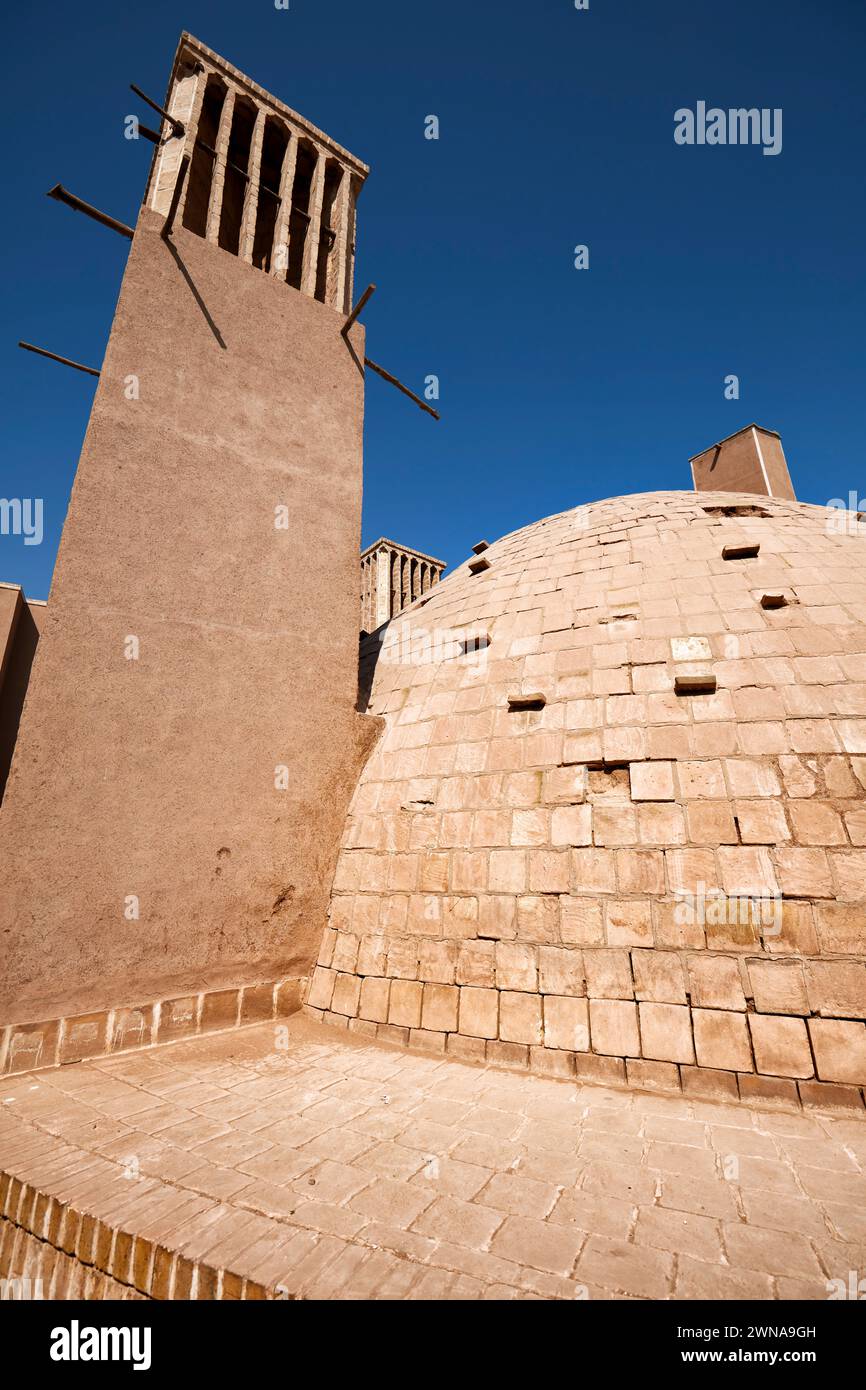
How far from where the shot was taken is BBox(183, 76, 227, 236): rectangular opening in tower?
886 cm

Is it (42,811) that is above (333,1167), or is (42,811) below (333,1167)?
above

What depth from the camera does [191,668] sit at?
21.7 ft

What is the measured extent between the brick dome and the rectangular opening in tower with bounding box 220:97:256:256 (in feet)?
26.2

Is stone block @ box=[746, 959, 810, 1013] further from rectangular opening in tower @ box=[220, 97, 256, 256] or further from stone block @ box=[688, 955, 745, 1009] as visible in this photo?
rectangular opening in tower @ box=[220, 97, 256, 256]

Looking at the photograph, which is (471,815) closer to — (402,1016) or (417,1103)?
(402,1016)

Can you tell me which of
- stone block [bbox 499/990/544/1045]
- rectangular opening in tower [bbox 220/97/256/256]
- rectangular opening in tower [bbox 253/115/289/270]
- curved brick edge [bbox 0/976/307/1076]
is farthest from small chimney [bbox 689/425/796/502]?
curved brick edge [bbox 0/976/307/1076]

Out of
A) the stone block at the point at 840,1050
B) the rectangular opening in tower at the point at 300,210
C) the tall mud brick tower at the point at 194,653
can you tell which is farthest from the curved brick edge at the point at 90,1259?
the rectangular opening in tower at the point at 300,210

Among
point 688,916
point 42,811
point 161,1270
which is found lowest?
point 161,1270

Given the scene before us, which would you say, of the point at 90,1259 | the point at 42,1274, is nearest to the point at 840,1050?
the point at 90,1259

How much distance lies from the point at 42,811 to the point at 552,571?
7150mm

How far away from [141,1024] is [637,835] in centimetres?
516

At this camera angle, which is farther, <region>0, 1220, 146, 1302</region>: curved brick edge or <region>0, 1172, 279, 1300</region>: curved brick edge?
<region>0, 1220, 146, 1302</region>: curved brick edge

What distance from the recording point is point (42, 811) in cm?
543

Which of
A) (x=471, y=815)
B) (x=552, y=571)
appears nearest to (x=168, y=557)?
(x=471, y=815)
